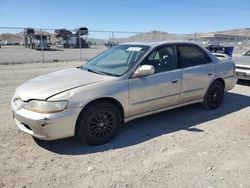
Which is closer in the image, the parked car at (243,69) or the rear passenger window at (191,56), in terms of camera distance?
the rear passenger window at (191,56)

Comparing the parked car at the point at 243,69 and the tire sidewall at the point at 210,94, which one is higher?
the parked car at the point at 243,69

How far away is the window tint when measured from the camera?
455cm

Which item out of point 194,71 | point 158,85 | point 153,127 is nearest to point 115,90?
point 158,85

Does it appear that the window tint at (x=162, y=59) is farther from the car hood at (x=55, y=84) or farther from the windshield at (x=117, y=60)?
the car hood at (x=55, y=84)

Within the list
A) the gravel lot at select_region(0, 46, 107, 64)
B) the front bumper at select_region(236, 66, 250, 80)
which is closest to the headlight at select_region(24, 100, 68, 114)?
the front bumper at select_region(236, 66, 250, 80)

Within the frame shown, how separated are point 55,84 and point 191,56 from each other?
284cm

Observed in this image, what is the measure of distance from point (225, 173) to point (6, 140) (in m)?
3.29

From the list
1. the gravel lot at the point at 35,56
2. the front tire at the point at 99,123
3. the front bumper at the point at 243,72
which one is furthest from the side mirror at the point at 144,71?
the gravel lot at the point at 35,56

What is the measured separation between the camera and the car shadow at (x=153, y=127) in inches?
153

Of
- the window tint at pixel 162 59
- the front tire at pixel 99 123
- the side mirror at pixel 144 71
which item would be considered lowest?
the front tire at pixel 99 123

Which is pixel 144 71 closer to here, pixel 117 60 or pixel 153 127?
pixel 117 60

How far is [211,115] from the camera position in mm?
5383

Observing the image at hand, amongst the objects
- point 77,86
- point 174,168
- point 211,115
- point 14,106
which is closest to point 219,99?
point 211,115

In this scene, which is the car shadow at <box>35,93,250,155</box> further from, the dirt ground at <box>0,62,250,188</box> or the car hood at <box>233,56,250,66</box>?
the car hood at <box>233,56,250,66</box>
